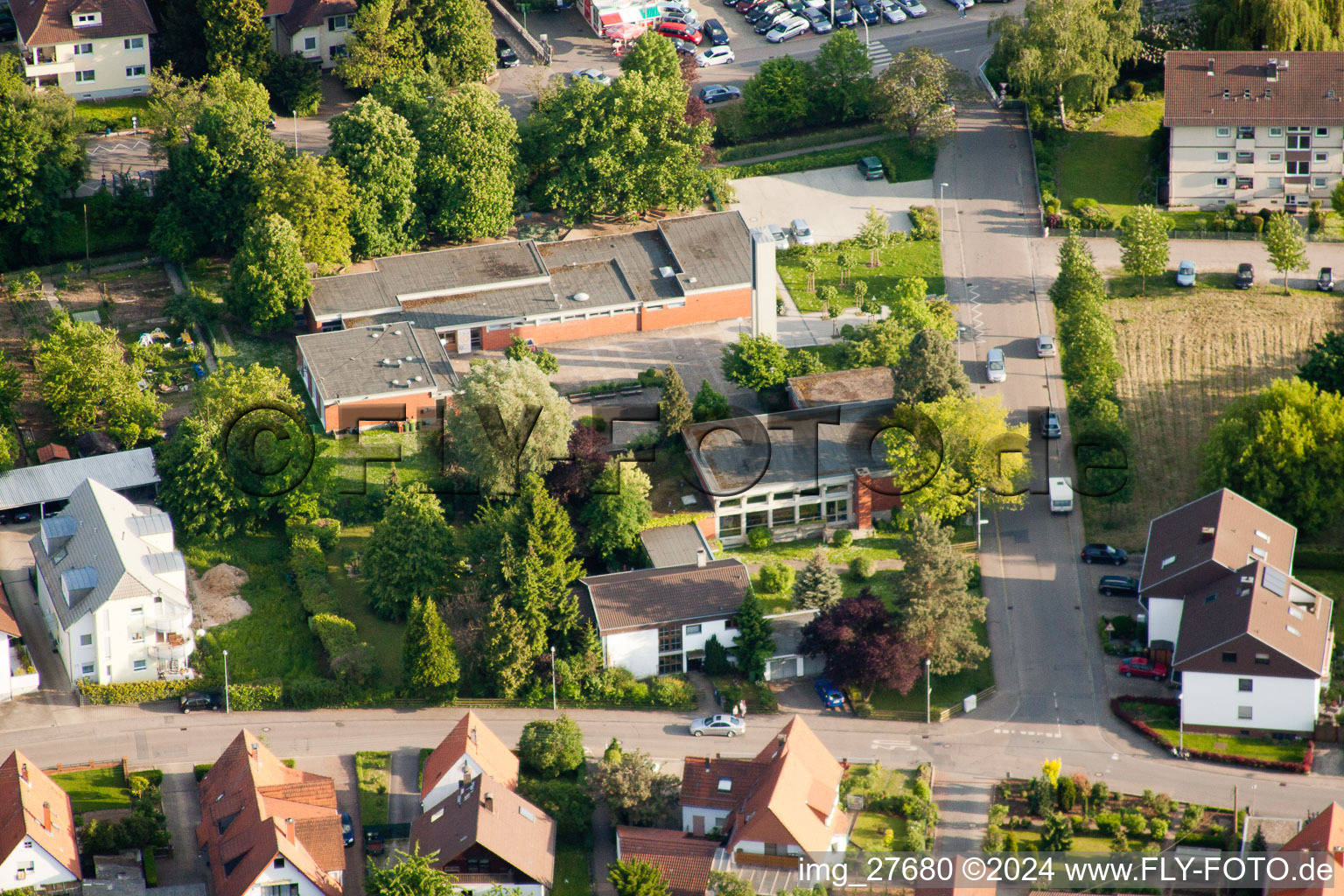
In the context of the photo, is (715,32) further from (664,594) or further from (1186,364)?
(664,594)

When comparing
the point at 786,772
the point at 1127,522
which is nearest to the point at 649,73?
the point at 1127,522

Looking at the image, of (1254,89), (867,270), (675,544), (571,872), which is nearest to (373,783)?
(571,872)

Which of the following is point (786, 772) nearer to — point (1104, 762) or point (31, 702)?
point (1104, 762)

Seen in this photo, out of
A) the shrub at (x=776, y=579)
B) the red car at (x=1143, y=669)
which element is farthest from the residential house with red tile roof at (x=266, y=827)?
Answer: the red car at (x=1143, y=669)

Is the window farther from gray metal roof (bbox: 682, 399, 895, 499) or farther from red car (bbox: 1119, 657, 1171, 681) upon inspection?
red car (bbox: 1119, 657, 1171, 681)

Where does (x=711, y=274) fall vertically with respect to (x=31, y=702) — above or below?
above

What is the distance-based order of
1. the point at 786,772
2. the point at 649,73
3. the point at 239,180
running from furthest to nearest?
the point at 649,73
the point at 239,180
the point at 786,772
